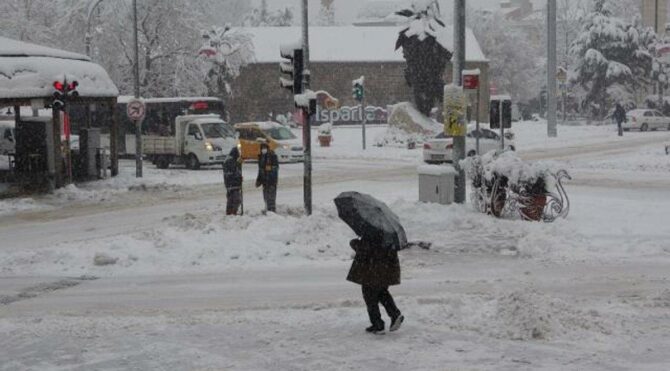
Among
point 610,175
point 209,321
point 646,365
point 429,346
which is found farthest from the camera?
point 610,175

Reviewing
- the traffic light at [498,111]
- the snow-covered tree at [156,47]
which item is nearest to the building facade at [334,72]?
the snow-covered tree at [156,47]

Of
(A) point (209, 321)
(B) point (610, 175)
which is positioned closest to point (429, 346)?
(A) point (209, 321)

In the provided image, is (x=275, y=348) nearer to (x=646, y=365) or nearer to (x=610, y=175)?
(x=646, y=365)

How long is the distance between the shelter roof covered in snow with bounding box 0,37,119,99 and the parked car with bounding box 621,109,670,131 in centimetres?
3548

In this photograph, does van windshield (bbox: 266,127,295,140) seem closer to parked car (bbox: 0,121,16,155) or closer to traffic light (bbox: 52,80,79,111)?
traffic light (bbox: 52,80,79,111)

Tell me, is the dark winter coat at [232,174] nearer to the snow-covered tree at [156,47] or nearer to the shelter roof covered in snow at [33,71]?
the shelter roof covered in snow at [33,71]

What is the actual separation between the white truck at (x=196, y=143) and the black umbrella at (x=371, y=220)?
22.9 metres

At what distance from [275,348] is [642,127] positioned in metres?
47.2

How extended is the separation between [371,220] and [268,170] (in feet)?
31.7

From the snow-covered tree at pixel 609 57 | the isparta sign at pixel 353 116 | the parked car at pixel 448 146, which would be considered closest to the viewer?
the parked car at pixel 448 146

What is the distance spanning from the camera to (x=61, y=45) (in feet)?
162

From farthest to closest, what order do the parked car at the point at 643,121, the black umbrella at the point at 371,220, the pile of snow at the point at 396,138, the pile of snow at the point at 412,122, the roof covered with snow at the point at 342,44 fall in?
the roof covered with snow at the point at 342,44 → the parked car at the point at 643,121 → the pile of snow at the point at 412,122 → the pile of snow at the point at 396,138 → the black umbrella at the point at 371,220

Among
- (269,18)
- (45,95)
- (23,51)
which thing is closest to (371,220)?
(45,95)

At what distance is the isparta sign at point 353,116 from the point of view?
213ft
